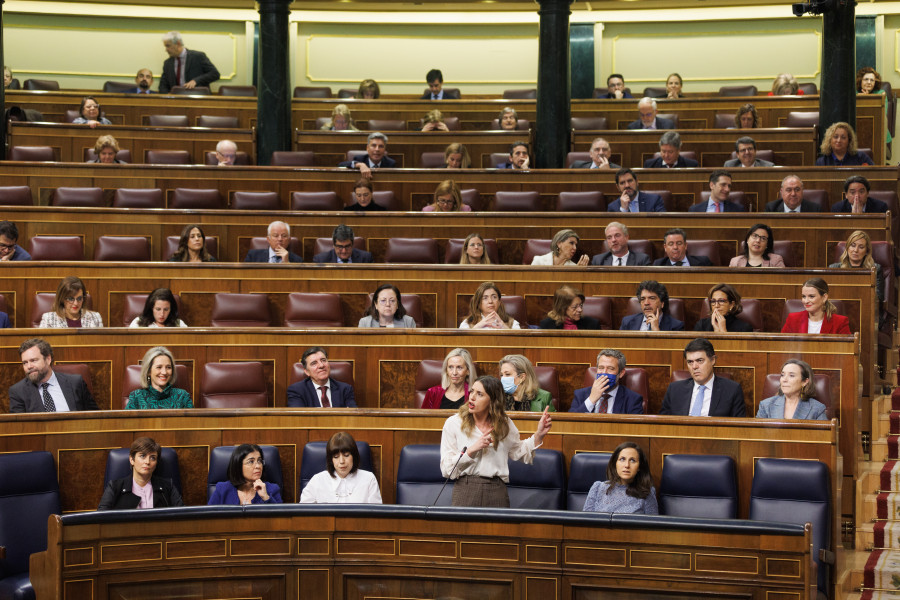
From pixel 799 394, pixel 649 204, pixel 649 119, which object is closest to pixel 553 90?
pixel 649 119

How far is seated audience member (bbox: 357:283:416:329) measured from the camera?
16.5 feet

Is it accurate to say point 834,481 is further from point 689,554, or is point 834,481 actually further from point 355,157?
point 355,157

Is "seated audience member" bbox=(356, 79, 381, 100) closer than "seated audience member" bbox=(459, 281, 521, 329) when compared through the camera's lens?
No

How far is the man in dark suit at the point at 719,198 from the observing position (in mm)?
6184

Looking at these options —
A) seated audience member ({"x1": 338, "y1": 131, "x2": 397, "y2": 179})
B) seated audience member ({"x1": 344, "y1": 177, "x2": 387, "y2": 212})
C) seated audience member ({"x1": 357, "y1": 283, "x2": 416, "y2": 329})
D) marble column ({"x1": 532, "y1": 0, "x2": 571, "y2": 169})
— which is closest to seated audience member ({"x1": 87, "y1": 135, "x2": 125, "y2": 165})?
seated audience member ({"x1": 338, "y1": 131, "x2": 397, "y2": 179})

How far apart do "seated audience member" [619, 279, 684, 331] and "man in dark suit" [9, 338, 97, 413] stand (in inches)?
91.3

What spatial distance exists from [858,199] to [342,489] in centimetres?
348

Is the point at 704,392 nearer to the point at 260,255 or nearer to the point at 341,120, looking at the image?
the point at 260,255

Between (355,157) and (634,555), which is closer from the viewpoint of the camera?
(634,555)

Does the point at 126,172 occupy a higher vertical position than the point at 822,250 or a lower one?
higher

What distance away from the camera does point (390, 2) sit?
10.4m

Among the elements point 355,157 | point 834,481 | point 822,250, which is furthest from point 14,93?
point 834,481

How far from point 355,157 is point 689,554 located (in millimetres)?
4713

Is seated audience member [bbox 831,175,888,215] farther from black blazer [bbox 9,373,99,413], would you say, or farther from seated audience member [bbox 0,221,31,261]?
seated audience member [bbox 0,221,31,261]
